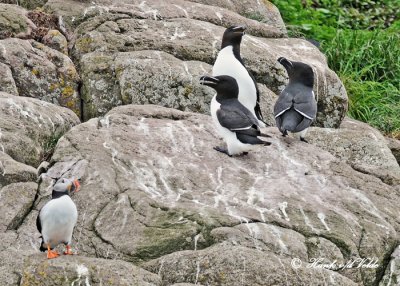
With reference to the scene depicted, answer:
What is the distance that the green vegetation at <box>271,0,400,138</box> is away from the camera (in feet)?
42.9

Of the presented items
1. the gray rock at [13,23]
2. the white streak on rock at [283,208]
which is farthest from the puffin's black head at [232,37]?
the white streak on rock at [283,208]

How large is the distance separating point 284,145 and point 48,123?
2.49 metres

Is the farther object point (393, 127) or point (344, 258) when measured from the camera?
point (393, 127)

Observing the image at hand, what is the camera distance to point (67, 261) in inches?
241

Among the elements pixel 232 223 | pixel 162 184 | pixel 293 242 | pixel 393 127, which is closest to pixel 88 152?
pixel 162 184

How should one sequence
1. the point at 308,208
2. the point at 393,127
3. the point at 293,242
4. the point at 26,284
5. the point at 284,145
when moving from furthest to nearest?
the point at 393,127 → the point at 284,145 → the point at 308,208 → the point at 293,242 → the point at 26,284

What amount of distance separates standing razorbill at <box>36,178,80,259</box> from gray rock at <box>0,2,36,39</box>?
15.7ft

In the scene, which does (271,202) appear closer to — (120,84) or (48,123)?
(48,123)

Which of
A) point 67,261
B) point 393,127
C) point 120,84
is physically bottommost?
point 393,127

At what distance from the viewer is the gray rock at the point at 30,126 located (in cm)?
829

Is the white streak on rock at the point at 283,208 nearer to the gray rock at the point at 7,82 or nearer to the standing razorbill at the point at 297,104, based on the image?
the standing razorbill at the point at 297,104

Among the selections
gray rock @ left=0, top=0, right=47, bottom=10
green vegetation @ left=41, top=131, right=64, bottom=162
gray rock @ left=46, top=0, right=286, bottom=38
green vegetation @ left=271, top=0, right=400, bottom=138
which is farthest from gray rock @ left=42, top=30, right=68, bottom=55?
green vegetation @ left=271, top=0, right=400, bottom=138

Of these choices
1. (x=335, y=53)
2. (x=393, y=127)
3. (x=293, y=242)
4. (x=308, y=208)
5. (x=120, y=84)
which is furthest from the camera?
(x=335, y=53)

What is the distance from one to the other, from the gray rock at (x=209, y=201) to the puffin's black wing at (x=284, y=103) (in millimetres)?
287
